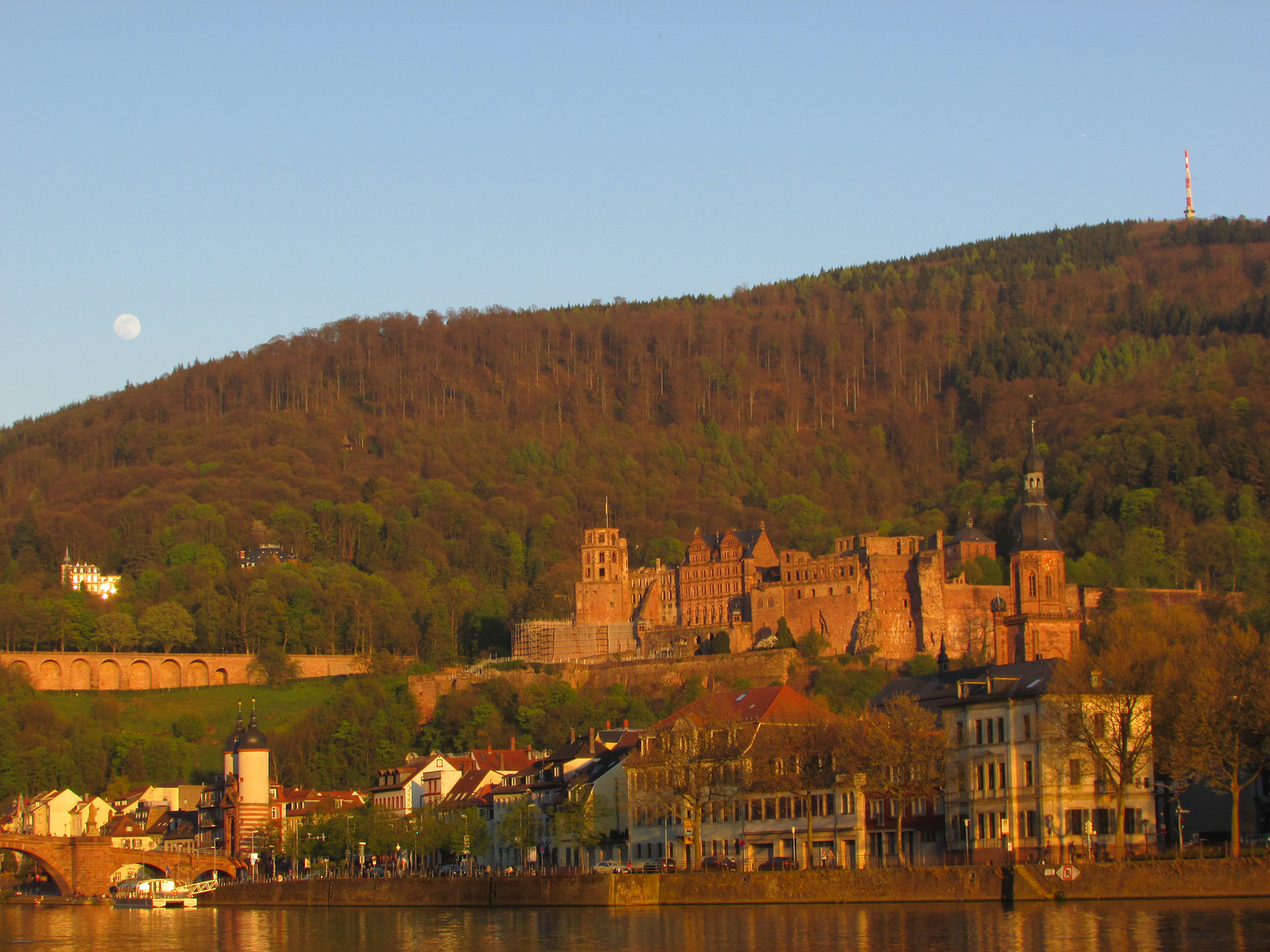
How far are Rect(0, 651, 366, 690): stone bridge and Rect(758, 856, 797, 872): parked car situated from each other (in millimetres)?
66908

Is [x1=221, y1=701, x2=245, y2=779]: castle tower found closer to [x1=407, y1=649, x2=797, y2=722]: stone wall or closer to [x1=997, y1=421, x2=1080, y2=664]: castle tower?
[x1=407, y1=649, x2=797, y2=722]: stone wall

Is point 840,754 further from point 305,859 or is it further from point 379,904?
point 305,859

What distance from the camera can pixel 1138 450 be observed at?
136 metres

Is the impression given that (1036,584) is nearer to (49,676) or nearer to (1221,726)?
(1221,726)

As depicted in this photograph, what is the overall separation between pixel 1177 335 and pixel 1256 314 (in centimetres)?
947

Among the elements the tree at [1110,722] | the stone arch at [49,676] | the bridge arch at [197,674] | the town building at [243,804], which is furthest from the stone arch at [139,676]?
the tree at [1110,722]

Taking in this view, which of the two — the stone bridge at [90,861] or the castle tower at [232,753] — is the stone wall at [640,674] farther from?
the stone bridge at [90,861]

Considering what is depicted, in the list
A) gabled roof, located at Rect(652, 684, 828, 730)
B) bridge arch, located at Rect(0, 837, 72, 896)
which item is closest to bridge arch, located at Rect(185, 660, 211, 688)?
bridge arch, located at Rect(0, 837, 72, 896)

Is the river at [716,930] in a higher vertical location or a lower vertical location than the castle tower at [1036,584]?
lower

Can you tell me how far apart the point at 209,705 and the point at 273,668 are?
21.2 ft

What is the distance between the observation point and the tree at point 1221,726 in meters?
55.8

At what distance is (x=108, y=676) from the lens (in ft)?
433

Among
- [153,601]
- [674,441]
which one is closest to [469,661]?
[153,601]

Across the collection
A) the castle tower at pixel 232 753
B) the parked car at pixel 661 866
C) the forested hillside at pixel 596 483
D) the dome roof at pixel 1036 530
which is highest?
the forested hillside at pixel 596 483
